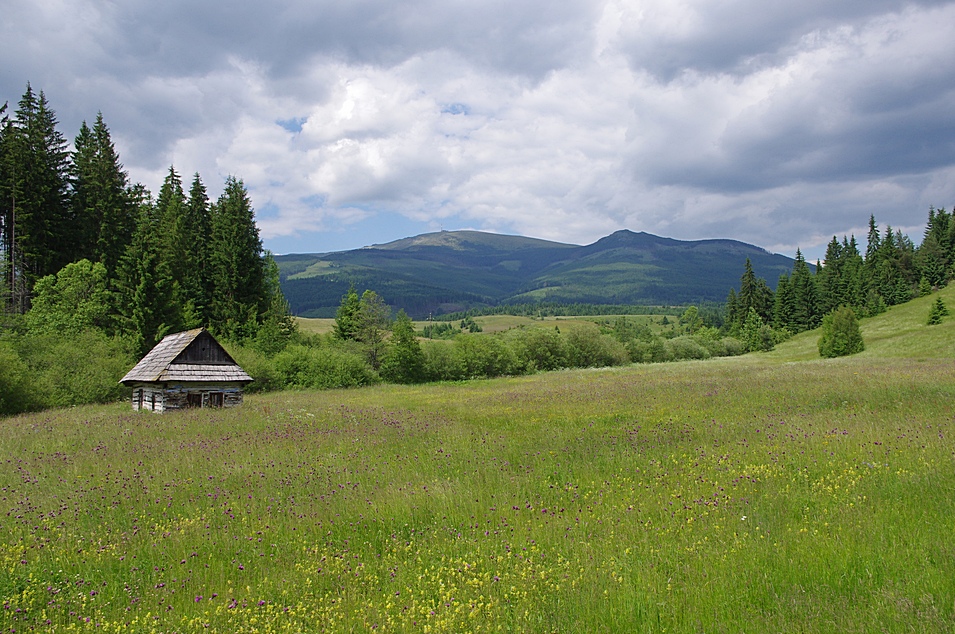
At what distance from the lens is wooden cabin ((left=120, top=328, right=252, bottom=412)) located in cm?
2445

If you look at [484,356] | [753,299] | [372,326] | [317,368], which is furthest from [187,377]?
[753,299]

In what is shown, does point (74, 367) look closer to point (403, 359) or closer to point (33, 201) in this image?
point (33, 201)

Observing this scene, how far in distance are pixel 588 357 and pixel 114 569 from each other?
240 feet

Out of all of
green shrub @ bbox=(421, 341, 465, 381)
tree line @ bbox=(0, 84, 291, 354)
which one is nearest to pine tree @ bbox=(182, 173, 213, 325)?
tree line @ bbox=(0, 84, 291, 354)

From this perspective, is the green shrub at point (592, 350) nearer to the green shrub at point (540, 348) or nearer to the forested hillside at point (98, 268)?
the green shrub at point (540, 348)

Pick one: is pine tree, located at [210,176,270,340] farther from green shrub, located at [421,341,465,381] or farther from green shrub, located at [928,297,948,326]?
green shrub, located at [928,297,948,326]

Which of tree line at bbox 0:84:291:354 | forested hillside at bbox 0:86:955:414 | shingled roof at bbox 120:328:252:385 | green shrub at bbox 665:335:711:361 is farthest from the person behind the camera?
green shrub at bbox 665:335:711:361

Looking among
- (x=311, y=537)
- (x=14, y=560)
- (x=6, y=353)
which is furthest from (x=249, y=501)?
(x=6, y=353)

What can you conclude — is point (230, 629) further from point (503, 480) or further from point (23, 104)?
point (23, 104)

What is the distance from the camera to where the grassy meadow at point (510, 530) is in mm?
4891

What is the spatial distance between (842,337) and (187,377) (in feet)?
203

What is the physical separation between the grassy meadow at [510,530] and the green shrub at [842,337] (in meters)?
49.3

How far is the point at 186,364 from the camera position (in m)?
25.2

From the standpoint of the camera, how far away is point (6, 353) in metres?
24.5
